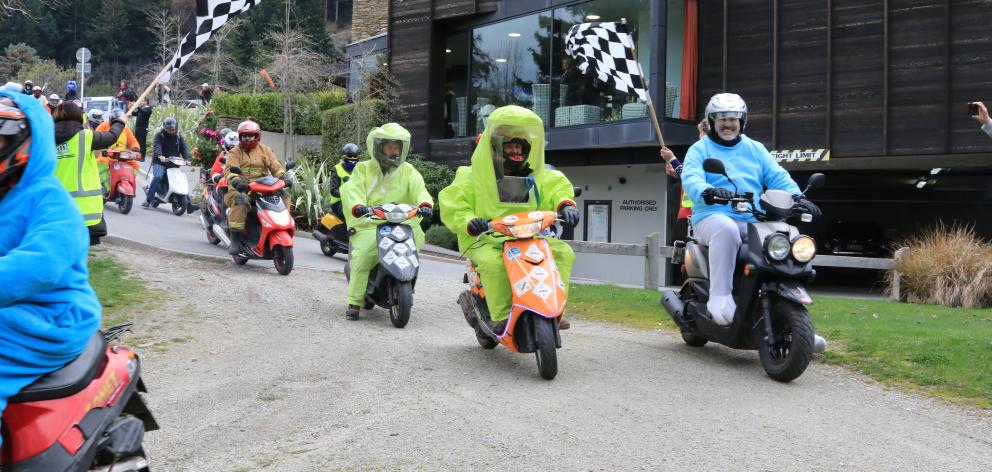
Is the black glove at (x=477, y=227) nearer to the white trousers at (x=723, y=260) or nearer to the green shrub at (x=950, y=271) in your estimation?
the white trousers at (x=723, y=260)

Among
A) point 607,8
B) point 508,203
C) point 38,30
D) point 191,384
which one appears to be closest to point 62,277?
point 191,384

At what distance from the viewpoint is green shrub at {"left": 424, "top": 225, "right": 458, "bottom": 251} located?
21859 millimetres

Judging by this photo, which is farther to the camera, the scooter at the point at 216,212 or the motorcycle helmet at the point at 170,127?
the motorcycle helmet at the point at 170,127

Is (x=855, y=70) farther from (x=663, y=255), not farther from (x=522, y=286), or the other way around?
(x=522, y=286)

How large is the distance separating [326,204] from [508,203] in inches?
510

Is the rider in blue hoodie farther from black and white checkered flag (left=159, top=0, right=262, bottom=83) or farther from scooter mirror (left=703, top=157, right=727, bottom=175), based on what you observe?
black and white checkered flag (left=159, top=0, right=262, bottom=83)

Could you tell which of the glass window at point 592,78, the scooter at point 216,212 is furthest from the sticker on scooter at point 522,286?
the glass window at point 592,78

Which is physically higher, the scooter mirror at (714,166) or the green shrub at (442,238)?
the scooter mirror at (714,166)

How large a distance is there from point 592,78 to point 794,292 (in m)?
15.1

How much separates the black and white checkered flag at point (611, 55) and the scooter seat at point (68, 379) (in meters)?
8.69

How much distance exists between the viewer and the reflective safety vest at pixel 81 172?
27.8 feet

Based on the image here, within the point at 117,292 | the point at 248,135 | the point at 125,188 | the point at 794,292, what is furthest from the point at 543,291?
the point at 125,188

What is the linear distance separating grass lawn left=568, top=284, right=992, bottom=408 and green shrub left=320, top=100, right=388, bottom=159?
1476 cm

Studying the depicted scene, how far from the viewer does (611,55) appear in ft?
38.9
